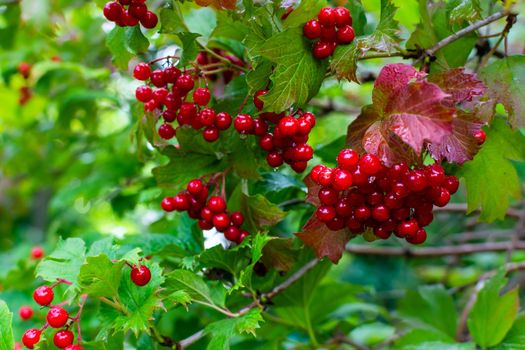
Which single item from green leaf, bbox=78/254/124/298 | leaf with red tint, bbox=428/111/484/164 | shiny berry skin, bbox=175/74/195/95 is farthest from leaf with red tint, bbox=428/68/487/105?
green leaf, bbox=78/254/124/298

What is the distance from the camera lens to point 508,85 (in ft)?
4.12

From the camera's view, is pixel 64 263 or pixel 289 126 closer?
pixel 289 126

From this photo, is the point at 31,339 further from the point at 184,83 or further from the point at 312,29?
the point at 312,29

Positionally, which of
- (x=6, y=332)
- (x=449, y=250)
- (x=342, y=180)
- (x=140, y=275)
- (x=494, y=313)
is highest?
(x=342, y=180)

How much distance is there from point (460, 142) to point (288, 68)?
348 mm

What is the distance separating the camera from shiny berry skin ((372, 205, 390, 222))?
3.37 ft

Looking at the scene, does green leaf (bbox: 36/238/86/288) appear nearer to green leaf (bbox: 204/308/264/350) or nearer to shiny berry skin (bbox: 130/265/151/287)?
shiny berry skin (bbox: 130/265/151/287)

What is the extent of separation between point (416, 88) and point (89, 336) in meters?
1.38

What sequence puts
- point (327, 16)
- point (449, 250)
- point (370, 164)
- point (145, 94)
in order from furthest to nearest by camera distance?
point (449, 250)
point (145, 94)
point (327, 16)
point (370, 164)

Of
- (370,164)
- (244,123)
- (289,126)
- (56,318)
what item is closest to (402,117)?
(370,164)

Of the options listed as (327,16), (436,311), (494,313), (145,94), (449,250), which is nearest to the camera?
(327,16)

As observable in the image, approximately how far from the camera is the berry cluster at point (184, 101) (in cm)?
119

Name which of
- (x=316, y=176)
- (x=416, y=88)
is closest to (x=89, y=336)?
(x=316, y=176)

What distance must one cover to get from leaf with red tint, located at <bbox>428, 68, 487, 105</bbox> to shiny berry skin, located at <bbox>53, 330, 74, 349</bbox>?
851 millimetres
